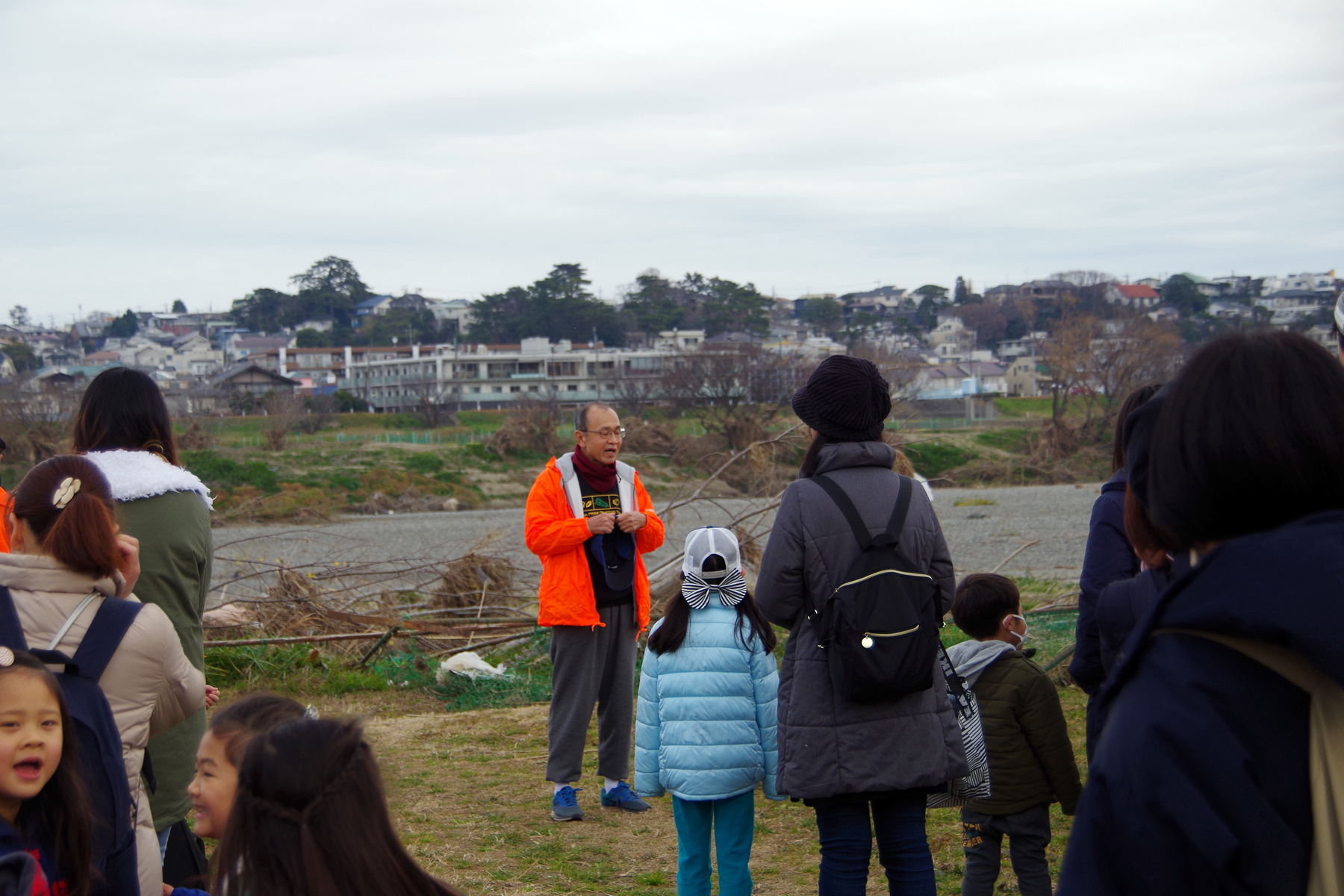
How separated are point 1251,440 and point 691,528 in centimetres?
2700

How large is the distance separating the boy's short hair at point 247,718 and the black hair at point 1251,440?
1608mm

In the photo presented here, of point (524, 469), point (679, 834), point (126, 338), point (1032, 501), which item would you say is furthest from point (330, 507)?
point (126, 338)

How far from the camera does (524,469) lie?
42625mm

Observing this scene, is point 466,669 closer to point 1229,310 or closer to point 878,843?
point 878,843

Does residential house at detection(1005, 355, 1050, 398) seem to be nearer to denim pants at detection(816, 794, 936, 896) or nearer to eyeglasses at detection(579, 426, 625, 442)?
eyeglasses at detection(579, 426, 625, 442)

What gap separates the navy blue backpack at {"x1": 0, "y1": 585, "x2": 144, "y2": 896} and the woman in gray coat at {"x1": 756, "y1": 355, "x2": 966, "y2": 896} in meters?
1.65

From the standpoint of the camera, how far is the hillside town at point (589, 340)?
63094 mm

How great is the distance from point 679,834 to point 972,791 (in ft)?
3.18

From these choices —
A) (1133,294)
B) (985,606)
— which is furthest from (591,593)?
(1133,294)

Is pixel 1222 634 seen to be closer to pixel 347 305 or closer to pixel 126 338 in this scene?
pixel 347 305

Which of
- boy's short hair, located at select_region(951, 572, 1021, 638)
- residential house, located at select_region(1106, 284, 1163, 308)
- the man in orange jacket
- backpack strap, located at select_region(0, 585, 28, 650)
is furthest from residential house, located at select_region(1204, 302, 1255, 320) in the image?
backpack strap, located at select_region(0, 585, 28, 650)

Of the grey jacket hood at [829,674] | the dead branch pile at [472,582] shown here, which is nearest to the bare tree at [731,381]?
the dead branch pile at [472,582]

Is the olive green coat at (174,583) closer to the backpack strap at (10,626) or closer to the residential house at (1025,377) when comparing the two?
the backpack strap at (10,626)

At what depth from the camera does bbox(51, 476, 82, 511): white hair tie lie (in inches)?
95.6
